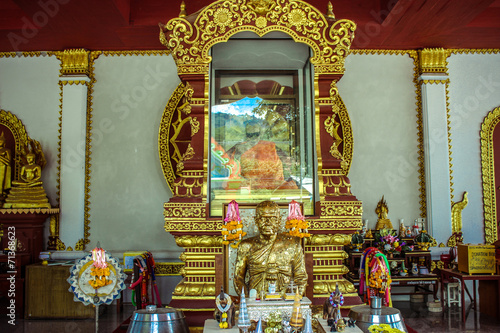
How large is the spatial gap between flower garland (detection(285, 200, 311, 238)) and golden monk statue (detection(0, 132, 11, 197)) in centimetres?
514

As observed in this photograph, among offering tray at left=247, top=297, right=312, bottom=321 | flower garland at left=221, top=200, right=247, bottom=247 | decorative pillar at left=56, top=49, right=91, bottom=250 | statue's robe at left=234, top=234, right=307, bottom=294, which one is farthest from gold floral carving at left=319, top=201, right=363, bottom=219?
decorative pillar at left=56, top=49, right=91, bottom=250

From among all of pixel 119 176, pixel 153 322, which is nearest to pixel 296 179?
pixel 153 322

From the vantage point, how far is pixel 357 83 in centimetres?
772

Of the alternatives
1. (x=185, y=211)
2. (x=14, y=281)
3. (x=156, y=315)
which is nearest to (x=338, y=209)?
(x=185, y=211)

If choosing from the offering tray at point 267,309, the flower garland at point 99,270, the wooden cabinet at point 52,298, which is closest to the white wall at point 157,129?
the wooden cabinet at point 52,298

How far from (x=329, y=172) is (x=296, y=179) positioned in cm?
37

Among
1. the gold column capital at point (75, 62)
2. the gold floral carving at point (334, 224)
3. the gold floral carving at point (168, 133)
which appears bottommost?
the gold floral carving at point (334, 224)

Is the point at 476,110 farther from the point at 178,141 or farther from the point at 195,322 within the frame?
the point at 195,322

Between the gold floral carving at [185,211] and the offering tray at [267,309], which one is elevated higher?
the gold floral carving at [185,211]

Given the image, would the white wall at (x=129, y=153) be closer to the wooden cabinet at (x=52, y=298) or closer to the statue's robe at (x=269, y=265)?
the wooden cabinet at (x=52, y=298)

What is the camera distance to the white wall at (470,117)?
7586 mm

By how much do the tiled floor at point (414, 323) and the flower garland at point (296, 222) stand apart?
8.06ft

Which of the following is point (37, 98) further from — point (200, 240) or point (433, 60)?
point (433, 60)

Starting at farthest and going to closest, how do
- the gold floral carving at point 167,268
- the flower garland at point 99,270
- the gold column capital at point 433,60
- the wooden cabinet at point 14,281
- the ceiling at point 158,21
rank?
1. the gold column capital at point 433,60
2. the gold floral carving at point 167,268
3. the wooden cabinet at point 14,281
4. the ceiling at point 158,21
5. the flower garland at point 99,270
